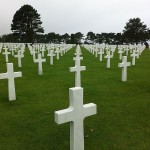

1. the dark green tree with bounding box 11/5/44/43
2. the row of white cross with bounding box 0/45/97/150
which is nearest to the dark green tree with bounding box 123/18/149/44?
the dark green tree with bounding box 11/5/44/43

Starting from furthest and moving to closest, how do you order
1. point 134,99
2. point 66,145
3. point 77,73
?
point 77,73 < point 134,99 < point 66,145

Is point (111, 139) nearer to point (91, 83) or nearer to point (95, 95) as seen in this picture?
point (95, 95)

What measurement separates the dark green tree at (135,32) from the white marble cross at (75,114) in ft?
211

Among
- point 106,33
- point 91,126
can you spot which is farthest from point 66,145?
point 106,33

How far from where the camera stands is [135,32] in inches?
2621

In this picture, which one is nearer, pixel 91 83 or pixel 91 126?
pixel 91 126

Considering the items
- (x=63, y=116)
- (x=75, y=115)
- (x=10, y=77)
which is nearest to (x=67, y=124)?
(x=75, y=115)

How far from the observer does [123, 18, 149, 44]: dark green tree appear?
65.5m

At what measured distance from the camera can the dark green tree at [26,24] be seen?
58188mm

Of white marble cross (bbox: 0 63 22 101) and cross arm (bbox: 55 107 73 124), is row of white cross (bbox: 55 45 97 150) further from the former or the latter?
white marble cross (bbox: 0 63 22 101)

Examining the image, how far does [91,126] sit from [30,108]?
5.33 feet

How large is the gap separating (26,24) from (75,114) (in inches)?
2272

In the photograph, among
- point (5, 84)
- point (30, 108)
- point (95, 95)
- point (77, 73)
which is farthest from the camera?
point (5, 84)

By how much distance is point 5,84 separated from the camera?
827cm
